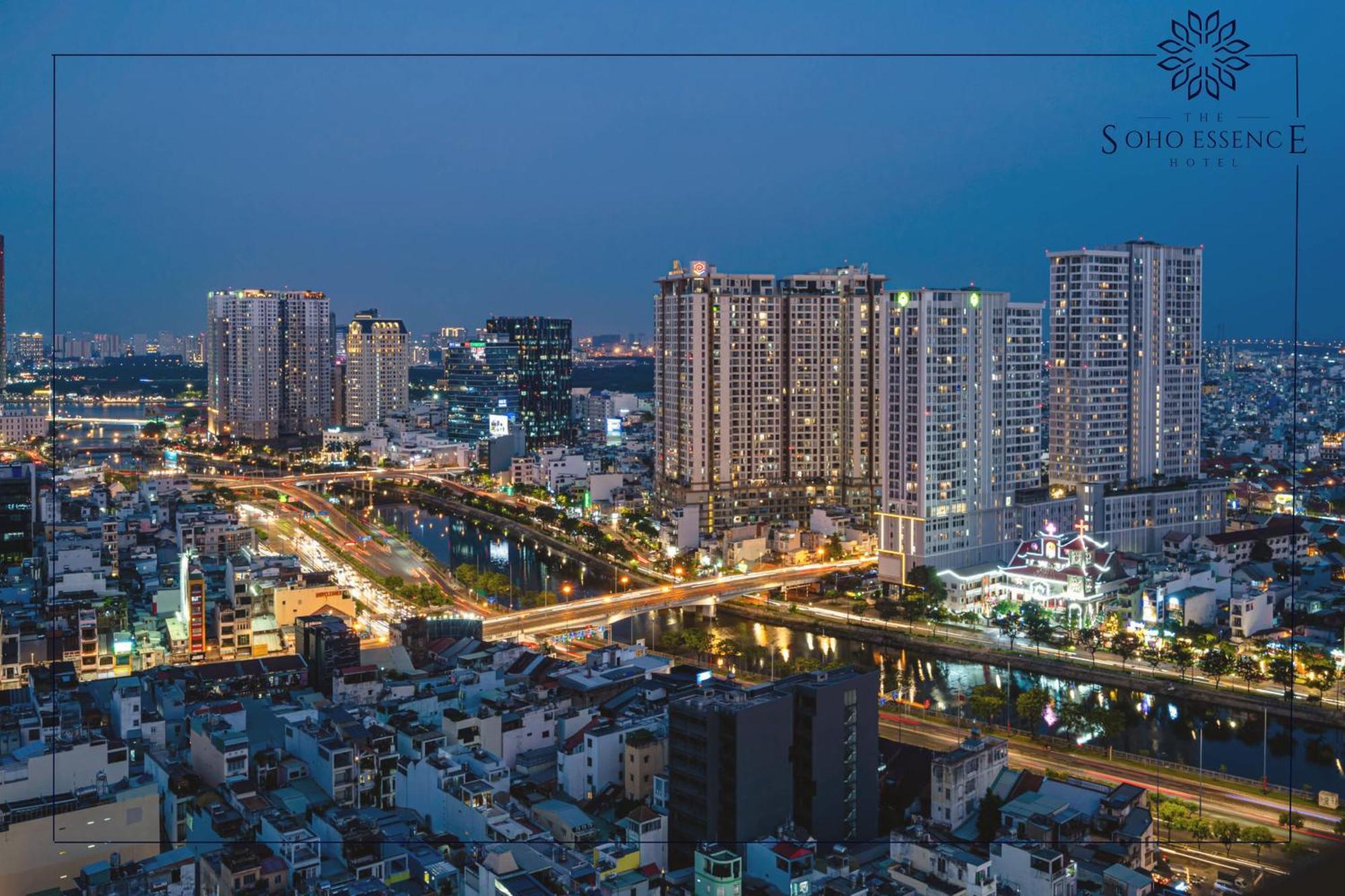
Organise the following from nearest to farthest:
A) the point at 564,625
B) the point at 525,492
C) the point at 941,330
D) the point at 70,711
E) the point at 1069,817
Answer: the point at 1069,817 → the point at 70,711 → the point at 564,625 → the point at 941,330 → the point at 525,492

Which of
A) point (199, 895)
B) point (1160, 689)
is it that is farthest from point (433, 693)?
point (1160, 689)

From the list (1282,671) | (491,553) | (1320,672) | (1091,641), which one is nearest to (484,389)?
(491,553)

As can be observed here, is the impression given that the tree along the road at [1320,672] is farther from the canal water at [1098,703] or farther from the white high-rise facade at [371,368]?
the white high-rise facade at [371,368]

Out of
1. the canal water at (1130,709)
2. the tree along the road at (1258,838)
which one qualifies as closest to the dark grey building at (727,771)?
the tree along the road at (1258,838)

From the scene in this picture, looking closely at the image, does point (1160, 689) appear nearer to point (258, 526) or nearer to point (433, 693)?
point (433, 693)

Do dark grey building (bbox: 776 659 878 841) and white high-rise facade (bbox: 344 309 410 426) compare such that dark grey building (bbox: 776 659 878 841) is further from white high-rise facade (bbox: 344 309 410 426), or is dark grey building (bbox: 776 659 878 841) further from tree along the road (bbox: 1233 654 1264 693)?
white high-rise facade (bbox: 344 309 410 426)

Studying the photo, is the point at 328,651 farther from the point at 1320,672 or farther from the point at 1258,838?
the point at 1320,672

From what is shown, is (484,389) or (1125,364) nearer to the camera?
(1125,364)
